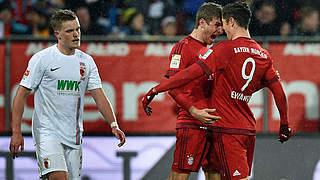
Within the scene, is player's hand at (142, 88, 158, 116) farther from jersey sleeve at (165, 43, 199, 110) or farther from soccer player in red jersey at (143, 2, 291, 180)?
jersey sleeve at (165, 43, 199, 110)

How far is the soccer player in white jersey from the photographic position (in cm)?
499

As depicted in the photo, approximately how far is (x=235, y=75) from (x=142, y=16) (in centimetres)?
263

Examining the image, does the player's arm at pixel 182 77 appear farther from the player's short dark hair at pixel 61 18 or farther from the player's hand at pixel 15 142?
the player's hand at pixel 15 142

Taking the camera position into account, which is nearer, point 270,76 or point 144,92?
point 270,76

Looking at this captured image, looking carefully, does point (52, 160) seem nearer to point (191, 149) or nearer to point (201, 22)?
point (191, 149)

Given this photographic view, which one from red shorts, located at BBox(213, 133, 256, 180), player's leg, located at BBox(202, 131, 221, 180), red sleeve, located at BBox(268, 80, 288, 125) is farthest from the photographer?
player's leg, located at BBox(202, 131, 221, 180)

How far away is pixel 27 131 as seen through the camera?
22.7 feet

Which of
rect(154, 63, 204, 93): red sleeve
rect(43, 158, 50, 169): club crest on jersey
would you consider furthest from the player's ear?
rect(43, 158, 50, 169): club crest on jersey

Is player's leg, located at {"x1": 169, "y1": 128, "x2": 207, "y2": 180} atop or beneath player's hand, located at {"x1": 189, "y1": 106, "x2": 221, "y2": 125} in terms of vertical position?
beneath

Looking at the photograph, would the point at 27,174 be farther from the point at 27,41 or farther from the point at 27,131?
the point at 27,41

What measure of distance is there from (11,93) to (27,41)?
62 centimetres

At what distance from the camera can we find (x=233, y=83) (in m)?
4.92

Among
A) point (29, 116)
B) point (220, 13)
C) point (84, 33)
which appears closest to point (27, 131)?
point (29, 116)

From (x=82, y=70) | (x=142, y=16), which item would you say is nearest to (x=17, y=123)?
(x=82, y=70)
